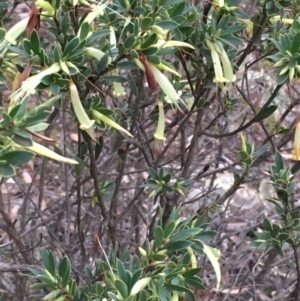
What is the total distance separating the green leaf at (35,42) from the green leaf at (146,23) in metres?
0.19

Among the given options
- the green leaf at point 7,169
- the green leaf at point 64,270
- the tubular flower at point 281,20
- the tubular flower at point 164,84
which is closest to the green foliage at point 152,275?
the green leaf at point 64,270

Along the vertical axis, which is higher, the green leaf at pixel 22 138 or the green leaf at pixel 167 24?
the green leaf at pixel 167 24

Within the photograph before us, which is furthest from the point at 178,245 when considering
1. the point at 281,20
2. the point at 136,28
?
the point at 281,20

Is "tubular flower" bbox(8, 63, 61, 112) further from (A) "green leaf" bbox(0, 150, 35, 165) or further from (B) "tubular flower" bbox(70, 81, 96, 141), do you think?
(A) "green leaf" bbox(0, 150, 35, 165)

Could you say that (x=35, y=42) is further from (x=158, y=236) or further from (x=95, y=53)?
(x=158, y=236)

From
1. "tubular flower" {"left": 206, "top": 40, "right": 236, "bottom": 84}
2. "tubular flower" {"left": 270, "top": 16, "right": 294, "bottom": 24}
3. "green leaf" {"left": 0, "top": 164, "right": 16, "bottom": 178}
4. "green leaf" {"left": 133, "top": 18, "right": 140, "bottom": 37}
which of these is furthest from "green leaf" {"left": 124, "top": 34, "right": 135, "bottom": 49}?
"tubular flower" {"left": 270, "top": 16, "right": 294, "bottom": 24}

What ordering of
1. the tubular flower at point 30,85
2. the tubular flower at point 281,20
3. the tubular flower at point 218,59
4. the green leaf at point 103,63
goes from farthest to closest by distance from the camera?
the tubular flower at point 281,20
the tubular flower at point 218,59
the green leaf at point 103,63
the tubular flower at point 30,85

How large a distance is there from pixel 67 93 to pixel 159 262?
1.19 feet

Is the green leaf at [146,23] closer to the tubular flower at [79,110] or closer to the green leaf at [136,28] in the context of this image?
the green leaf at [136,28]

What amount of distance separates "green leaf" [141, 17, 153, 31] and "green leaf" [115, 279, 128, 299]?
1.43 ft

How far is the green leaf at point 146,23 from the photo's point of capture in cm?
93

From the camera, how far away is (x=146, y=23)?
93 cm

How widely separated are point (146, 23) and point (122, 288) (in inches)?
17.8

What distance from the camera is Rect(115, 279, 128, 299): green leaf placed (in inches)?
34.4
